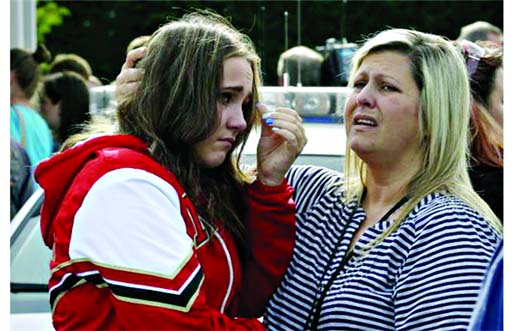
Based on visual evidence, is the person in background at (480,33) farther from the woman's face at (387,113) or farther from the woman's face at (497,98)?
the woman's face at (387,113)

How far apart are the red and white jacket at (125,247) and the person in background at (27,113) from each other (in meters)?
3.86

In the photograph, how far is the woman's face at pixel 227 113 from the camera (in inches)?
100

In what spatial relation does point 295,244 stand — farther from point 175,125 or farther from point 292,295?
point 175,125

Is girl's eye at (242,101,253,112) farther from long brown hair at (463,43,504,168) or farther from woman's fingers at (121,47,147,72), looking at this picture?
long brown hair at (463,43,504,168)

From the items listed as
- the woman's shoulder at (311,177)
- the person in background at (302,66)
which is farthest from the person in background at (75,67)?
the woman's shoulder at (311,177)

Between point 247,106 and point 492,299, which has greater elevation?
point 247,106

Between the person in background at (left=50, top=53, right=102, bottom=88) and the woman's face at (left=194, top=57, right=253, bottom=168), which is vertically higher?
the woman's face at (left=194, top=57, right=253, bottom=168)

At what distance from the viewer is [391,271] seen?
266 cm

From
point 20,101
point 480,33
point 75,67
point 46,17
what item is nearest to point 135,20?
point 46,17

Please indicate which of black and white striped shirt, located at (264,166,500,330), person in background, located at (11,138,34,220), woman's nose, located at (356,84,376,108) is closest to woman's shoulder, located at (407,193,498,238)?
black and white striped shirt, located at (264,166,500,330)

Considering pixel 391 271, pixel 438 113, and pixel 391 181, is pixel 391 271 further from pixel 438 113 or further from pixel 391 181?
pixel 438 113

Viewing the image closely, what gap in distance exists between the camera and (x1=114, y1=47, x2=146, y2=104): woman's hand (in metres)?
2.58

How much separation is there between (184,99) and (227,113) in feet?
0.43

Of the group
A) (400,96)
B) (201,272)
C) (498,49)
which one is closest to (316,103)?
(498,49)
